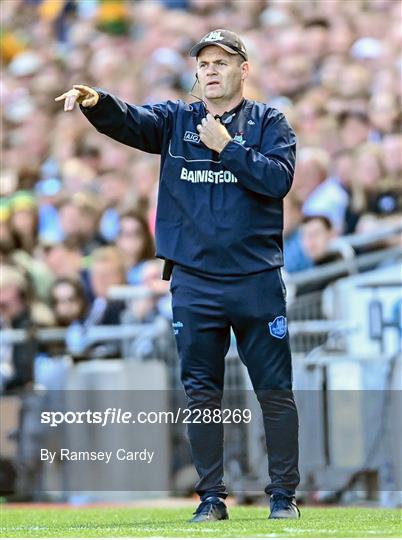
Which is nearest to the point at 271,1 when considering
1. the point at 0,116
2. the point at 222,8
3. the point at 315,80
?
the point at 222,8

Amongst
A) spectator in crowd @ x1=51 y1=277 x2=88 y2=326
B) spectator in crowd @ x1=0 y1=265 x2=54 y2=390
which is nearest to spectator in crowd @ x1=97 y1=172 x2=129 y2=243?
spectator in crowd @ x1=51 y1=277 x2=88 y2=326

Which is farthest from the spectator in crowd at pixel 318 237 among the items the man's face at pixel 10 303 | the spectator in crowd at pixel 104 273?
the man's face at pixel 10 303

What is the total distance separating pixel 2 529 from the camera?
604 cm

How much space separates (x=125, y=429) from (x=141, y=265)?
216cm

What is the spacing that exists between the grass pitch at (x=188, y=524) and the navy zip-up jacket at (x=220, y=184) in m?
Answer: 1.08

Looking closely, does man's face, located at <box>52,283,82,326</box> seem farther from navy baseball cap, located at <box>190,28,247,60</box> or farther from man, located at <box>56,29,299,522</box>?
navy baseball cap, located at <box>190,28,247,60</box>

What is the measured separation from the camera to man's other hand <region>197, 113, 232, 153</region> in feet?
19.7

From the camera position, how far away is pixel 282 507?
239 inches

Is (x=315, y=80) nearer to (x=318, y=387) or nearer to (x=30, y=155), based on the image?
(x=30, y=155)

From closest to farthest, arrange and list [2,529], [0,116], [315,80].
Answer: [2,529] → [315,80] → [0,116]

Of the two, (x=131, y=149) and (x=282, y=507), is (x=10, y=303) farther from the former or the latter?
(x=282, y=507)

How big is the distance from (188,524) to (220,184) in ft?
4.67

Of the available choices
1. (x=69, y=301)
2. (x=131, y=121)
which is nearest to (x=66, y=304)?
(x=69, y=301)

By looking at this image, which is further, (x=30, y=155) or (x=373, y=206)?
(x=30, y=155)
